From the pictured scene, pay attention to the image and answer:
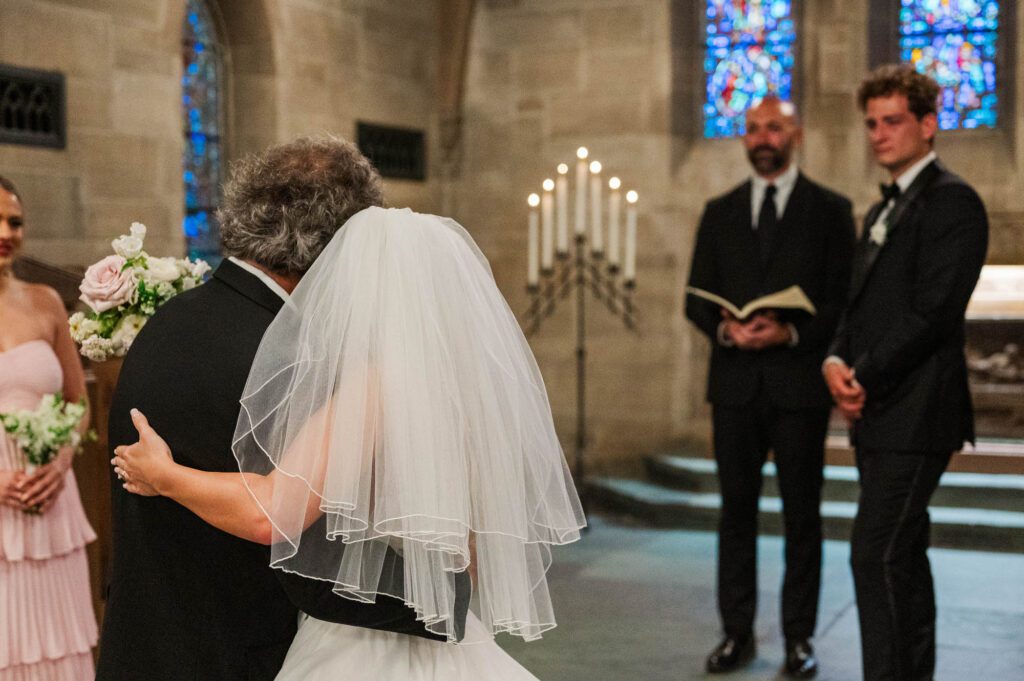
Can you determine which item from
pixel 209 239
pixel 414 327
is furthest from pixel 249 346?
pixel 209 239

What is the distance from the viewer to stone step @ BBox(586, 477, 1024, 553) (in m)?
5.89

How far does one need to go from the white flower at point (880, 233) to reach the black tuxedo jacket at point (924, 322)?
0.5 inches

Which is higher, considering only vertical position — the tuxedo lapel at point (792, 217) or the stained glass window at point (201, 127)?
the stained glass window at point (201, 127)

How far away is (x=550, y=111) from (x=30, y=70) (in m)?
3.42

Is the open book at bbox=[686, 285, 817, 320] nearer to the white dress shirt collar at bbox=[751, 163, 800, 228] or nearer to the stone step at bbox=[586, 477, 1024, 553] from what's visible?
the white dress shirt collar at bbox=[751, 163, 800, 228]

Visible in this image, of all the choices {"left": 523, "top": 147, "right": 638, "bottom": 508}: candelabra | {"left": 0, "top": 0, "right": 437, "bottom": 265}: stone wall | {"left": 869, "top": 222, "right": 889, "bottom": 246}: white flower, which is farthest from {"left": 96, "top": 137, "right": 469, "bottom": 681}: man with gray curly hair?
{"left": 523, "top": 147, "right": 638, "bottom": 508}: candelabra

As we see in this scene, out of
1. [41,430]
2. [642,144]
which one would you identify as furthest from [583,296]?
[41,430]

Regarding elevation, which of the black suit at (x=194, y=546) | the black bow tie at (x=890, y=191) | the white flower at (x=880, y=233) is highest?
the black bow tie at (x=890, y=191)

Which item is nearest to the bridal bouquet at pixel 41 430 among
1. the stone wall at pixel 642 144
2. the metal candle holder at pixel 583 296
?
the metal candle holder at pixel 583 296

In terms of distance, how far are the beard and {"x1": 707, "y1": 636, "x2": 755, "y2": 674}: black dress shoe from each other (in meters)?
1.58

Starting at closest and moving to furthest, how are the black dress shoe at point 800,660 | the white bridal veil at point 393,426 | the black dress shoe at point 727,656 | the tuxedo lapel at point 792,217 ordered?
the white bridal veil at point 393,426, the black dress shoe at point 800,660, the black dress shoe at point 727,656, the tuxedo lapel at point 792,217

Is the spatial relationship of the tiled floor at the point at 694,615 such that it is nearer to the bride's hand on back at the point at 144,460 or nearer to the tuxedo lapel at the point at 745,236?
the tuxedo lapel at the point at 745,236

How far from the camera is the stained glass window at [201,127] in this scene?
21.4 ft

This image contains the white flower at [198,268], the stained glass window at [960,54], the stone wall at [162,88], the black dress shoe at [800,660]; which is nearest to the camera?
the white flower at [198,268]
